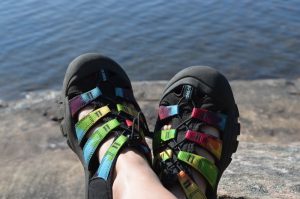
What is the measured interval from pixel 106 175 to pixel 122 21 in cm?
608

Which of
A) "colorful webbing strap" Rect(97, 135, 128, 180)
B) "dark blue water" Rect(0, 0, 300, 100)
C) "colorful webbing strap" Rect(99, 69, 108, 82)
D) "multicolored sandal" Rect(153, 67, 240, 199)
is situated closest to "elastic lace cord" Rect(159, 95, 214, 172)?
"multicolored sandal" Rect(153, 67, 240, 199)

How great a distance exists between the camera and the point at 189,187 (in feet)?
7.33

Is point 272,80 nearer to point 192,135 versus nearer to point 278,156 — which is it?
point 278,156

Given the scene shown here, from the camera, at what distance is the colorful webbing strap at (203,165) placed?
239 centimetres

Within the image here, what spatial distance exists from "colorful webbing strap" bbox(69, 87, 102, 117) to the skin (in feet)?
1.50

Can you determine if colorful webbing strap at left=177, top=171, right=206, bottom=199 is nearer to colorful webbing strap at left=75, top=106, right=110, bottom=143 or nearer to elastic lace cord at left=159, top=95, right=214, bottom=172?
elastic lace cord at left=159, top=95, right=214, bottom=172

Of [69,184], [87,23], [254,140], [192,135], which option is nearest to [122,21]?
[87,23]

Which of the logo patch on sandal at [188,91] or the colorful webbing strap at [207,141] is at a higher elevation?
the logo patch on sandal at [188,91]

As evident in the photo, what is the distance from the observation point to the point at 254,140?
468 centimetres

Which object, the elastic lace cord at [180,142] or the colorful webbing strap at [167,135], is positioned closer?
the elastic lace cord at [180,142]

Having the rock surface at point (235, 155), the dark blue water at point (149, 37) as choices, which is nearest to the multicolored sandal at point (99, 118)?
the rock surface at point (235, 155)

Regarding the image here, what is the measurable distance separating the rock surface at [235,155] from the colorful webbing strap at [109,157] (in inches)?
26.9

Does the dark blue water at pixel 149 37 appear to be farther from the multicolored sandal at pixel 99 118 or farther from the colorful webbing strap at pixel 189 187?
the colorful webbing strap at pixel 189 187

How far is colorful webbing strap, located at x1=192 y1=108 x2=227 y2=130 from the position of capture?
9.02 feet
